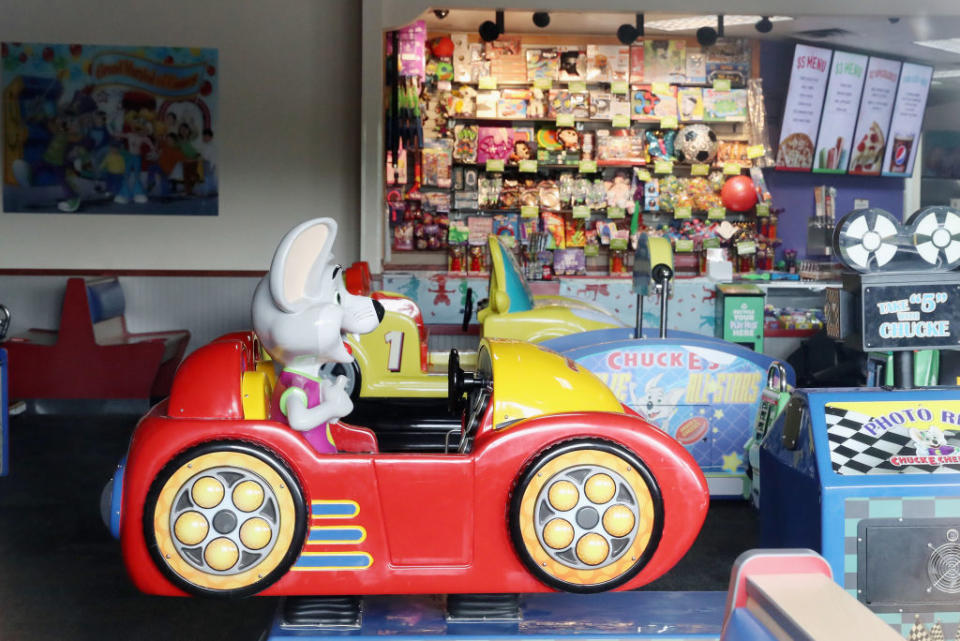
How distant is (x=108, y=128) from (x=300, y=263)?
493 centimetres

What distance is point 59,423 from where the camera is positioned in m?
5.77

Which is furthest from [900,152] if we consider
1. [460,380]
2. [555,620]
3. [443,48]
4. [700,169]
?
[555,620]

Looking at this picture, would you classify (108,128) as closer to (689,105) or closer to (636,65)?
(636,65)

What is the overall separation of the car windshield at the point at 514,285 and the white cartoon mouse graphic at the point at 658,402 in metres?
0.92

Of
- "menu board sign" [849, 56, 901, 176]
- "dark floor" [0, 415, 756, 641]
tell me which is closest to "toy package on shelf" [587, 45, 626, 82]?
"menu board sign" [849, 56, 901, 176]

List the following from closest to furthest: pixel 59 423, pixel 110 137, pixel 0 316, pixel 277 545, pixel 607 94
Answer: pixel 277 545
pixel 0 316
pixel 59 423
pixel 110 137
pixel 607 94

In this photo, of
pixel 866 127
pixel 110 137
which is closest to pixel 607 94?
pixel 866 127

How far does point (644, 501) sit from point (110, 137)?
5.53 metres

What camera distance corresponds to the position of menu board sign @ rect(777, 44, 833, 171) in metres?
7.19

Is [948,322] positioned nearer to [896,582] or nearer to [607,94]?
[896,582]

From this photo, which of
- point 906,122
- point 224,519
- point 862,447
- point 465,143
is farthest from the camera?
point 906,122

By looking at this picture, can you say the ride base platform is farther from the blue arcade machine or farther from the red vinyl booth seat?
the red vinyl booth seat

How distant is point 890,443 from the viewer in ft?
7.43

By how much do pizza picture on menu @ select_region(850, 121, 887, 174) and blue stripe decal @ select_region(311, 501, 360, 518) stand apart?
6.38m
